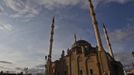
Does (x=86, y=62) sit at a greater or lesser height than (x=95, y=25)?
lesser

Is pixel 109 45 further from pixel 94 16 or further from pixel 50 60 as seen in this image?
pixel 50 60

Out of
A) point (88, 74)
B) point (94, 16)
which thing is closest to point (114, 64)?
point (88, 74)

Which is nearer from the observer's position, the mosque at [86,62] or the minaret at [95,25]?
the mosque at [86,62]

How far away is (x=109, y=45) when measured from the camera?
46375 millimetres

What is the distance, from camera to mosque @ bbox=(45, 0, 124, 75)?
31.9m

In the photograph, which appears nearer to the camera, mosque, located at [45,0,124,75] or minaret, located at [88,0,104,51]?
mosque, located at [45,0,124,75]

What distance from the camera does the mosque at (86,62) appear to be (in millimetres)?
31906

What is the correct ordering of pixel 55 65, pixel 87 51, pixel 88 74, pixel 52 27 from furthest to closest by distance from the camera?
pixel 52 27 → pixel 55 65 → pixel 87 51 → pixel 88 74

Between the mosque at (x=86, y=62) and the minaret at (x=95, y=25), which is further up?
the minaret at (x=95, y=25)

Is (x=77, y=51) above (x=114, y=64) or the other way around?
above

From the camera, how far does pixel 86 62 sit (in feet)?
116

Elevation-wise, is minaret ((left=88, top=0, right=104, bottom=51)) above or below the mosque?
above

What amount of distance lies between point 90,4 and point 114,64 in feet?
52.2

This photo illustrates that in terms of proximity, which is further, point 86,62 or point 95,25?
point 86,62
